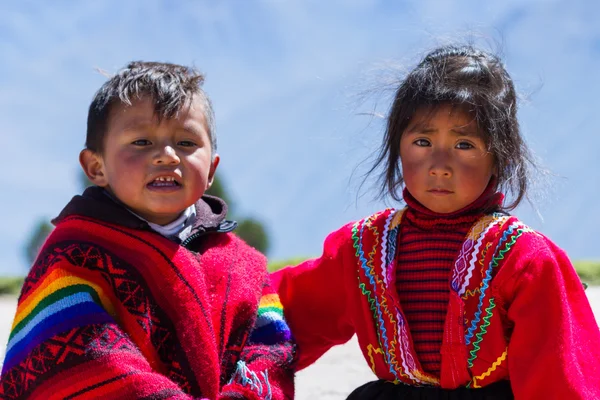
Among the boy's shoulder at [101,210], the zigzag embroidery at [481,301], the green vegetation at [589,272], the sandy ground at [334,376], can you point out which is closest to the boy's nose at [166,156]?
the boy's shoulder at [101,210]

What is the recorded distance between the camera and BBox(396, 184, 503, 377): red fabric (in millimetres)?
2062

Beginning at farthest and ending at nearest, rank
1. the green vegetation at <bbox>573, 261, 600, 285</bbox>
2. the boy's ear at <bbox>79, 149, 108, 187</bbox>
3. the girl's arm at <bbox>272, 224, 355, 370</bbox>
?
1. the green vegetation at <bbox>573, 261, 600, 285</bbox>
2. the girl's arm at <bbox>272, 224, 355, 370</bbox>
3. the boy's ear at <bbox>79, 149, 108, 187</bbox>

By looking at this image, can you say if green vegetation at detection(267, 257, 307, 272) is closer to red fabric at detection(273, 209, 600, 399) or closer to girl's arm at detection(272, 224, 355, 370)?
girl's arm at detection(272, 224, 355, 370)

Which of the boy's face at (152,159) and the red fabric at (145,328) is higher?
the boy's face at (152,159)

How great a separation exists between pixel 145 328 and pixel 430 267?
81 centimetres

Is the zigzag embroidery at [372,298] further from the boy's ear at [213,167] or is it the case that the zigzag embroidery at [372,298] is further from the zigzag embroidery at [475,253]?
the boy's ear at [213,167]

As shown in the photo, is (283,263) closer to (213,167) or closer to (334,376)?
(334,376)

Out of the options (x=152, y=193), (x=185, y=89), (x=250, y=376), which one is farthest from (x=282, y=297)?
(x=185, y=89)

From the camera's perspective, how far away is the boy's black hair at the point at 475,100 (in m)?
2.06

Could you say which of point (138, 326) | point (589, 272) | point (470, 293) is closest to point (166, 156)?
point (138, 326)

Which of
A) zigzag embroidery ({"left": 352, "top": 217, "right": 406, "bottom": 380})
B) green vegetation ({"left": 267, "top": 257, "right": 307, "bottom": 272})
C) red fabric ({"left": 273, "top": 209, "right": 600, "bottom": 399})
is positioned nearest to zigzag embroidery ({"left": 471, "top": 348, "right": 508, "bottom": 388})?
red fabric ({"left": 273, "top": 209, "right": 600, "bottom": 399})

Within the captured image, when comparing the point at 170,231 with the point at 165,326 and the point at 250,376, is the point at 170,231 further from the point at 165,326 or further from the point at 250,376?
the point at 250,376

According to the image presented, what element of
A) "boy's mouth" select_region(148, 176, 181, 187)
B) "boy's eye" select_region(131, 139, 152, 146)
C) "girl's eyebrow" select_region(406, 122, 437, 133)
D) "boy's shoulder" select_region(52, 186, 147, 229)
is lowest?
"boy's shoulder" select_region(52, 186, 147, 229)

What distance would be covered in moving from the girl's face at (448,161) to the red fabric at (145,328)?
1.97 ft
